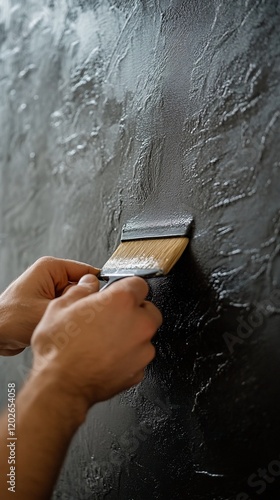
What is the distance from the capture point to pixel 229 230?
88 centimetres

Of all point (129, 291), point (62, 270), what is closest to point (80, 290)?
point (129, 291)

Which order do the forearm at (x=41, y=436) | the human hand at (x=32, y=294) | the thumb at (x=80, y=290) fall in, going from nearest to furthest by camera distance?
the forearm at (x=41, y=436)
the thumb at (x=80, y=290)
the human hand at (x=32, y=294)

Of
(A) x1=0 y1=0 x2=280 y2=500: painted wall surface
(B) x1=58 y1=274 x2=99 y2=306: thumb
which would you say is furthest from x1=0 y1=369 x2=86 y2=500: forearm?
(A) x1=0 y1=0 x2=280 y2=500: painted wall surface

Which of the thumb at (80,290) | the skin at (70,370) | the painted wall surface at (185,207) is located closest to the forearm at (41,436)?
the skin at (70,370)

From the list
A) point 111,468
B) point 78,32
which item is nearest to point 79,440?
point 111,468

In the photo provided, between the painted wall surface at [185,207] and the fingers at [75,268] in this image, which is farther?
the fingers at [75,268]

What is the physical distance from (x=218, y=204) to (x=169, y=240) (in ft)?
0.38

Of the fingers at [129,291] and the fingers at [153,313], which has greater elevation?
the fingers at [129,291]

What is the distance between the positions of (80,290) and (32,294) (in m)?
0.21

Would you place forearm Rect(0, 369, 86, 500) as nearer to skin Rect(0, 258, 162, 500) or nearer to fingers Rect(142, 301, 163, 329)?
skin Rect(0, 258, 162, 500)

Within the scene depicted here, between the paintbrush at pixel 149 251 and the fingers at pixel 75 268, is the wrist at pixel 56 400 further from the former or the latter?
the fingers at pixel 75 268

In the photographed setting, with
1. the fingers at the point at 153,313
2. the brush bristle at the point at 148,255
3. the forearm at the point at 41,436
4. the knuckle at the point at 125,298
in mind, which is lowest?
the forearm at the point at 41,436

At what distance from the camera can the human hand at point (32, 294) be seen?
3.48 ft

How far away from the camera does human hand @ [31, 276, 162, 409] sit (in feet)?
2.55
